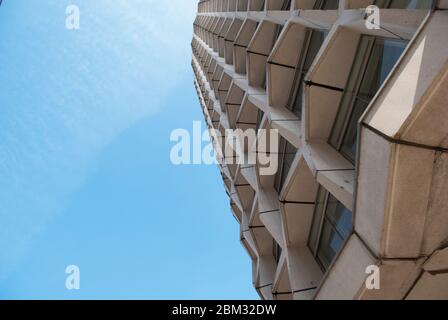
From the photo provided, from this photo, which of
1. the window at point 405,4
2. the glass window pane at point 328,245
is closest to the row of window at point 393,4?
the window at point 405,4

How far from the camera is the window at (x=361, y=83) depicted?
608cm

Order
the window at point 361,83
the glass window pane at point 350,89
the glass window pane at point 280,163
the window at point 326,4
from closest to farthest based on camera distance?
1. the window at point 361,83
2. the glass window pane at point 350,89
3. the window at point 326,4
4. the glass window pane at point 280,163

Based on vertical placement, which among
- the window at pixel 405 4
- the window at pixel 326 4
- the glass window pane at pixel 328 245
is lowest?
the glass window pane at pixel 328 245

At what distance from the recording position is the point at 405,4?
5762mm

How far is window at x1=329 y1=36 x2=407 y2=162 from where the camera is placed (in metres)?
6.08

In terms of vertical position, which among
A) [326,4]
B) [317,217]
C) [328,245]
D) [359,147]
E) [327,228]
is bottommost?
[328,245]

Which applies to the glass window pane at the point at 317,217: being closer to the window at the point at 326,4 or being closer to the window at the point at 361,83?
the window at the point at 361,83

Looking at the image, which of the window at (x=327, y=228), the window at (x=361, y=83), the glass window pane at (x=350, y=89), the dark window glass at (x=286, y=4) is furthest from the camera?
the dark window glass at (x=286, y=4)

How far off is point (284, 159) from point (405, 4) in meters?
6.38

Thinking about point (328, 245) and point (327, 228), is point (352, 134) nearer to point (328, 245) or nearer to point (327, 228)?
point (327, 228)

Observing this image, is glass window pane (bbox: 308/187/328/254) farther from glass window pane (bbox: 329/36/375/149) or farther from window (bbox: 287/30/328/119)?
window (bbox: 287/30/328/119)

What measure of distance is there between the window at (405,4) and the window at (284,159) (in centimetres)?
511

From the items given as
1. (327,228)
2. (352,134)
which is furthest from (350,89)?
(327,228)
